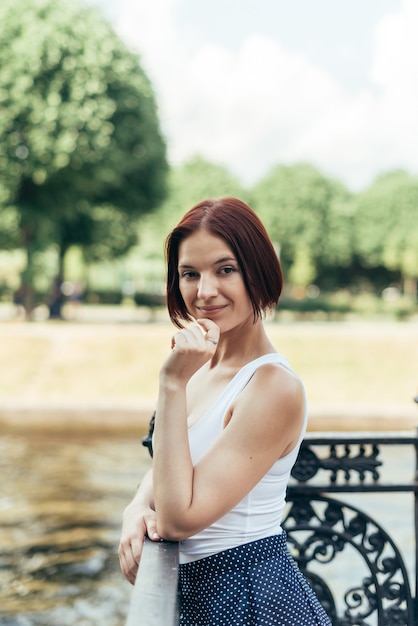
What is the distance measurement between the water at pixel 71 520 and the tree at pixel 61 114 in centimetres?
1630

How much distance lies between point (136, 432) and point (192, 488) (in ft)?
39.5

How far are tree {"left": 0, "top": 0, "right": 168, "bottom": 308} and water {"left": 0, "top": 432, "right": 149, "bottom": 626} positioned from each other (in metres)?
16.4

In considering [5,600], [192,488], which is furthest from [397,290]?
[192,488]

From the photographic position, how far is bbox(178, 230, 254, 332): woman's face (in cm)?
195

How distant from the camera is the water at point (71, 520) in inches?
253


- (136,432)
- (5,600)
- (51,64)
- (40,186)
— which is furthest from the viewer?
(40,186)

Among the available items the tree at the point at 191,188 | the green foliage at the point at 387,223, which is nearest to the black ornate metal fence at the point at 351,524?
the tree at the point at 191,188

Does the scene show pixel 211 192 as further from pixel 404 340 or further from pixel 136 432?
pixel 136 432

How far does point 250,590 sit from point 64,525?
6.94 meters

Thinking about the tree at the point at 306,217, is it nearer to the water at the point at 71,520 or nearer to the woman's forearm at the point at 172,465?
the water at the point at 71,520

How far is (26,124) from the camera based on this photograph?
1109 inches

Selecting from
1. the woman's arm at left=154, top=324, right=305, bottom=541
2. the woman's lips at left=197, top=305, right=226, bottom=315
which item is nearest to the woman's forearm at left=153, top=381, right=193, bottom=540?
the woman's arm at left=154, top=324, right=305, bottom=541

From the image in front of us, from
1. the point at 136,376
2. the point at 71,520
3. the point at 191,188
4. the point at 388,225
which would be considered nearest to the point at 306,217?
the point at 388,225

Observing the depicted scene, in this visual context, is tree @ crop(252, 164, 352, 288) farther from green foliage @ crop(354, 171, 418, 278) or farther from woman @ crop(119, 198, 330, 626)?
woman @ crop(119, 198, 330, 626)
